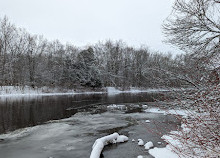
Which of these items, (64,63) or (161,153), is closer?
(161,153)

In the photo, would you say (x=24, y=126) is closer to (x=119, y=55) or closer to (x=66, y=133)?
(x=66, y=133)

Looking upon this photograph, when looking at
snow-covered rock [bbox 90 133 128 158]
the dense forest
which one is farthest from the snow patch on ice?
the dense forest

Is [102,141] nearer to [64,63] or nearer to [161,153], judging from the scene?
[161,153]

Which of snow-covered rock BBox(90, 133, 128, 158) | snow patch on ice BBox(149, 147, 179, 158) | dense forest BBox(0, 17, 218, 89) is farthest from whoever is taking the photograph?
dense forest BBox(0, 17, 218, 89)

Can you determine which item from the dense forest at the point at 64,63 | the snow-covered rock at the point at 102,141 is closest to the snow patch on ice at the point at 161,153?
the snow-covered rock at the point at 102,141

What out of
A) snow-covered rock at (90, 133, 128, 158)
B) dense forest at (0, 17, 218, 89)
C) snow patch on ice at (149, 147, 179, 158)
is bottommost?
snow patch on ice at (149, 147, 179, 158)

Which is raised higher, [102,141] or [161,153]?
[102,141]

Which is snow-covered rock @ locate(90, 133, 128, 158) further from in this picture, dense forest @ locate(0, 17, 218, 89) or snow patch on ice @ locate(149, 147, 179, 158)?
dense forest @ locate(0, 17, 218, 89)

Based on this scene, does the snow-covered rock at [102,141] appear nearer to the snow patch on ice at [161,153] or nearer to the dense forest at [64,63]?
the snow patch on ice at [161,153]

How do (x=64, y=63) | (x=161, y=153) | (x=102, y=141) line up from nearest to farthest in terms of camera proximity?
1. (x=161, y=153)
2. (x=102, y=141)
3. (x=64, y=63)

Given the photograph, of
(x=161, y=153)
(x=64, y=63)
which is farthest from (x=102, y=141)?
(x=64, y=63)

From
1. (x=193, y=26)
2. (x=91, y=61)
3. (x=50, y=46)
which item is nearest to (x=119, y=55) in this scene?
(x=91, y=61)

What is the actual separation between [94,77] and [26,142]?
3825 cm

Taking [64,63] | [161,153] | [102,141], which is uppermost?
[64,63]
